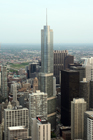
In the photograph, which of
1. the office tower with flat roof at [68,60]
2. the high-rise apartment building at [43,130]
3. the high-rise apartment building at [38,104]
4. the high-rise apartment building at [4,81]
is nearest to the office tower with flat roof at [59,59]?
the office tower with flat roof at [68,60]

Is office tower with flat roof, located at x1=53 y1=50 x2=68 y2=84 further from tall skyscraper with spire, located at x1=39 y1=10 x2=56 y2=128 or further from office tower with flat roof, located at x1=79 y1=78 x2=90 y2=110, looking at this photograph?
office tower with flat roof, located at x1=79 y1=78 x2=90 y2=110

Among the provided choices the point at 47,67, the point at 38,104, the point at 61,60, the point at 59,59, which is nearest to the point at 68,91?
the point at 47,67

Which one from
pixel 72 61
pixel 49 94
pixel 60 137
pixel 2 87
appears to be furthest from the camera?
pixel 72 61

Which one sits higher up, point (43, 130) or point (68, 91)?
point (68, 91)

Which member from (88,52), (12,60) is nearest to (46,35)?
(88,52)

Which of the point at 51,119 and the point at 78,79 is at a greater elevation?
the point at 78,79

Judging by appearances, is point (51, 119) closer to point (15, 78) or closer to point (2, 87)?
point (2, 87)

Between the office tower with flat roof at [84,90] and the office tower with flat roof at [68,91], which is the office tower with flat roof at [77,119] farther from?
the office tower with flat roof at [84,90]

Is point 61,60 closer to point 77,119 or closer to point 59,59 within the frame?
point 59,59

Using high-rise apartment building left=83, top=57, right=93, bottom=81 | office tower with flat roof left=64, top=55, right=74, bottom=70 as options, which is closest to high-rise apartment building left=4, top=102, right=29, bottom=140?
high-rise apartment building left=83, top=57, right=93, bottom=81
